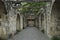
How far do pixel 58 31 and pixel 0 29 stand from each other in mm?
3675

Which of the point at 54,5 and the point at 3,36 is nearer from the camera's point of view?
the point at 54,5

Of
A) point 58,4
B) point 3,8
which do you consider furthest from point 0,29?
point 58,4

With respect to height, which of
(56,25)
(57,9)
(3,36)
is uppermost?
(57,9)

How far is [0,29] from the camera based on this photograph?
1219 centimetres

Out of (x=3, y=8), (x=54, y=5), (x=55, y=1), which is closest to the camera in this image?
(x=55, y=1)

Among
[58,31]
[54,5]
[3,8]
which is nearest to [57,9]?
[54,5]

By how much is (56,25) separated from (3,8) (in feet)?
10.9

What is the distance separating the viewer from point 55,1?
Result: 32.7 ft

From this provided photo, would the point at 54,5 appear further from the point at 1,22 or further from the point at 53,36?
the point at 1,22

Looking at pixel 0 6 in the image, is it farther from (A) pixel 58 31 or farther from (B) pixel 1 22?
(A) pixel 58 31

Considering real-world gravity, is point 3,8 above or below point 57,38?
above

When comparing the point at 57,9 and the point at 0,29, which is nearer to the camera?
the point at 57,9

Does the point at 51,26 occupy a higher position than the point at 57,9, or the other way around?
the point at 57,9

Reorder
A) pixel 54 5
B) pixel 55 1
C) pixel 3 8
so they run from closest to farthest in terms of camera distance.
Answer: pixel 55 1 < pixel 54 5 < pixel 3 8
